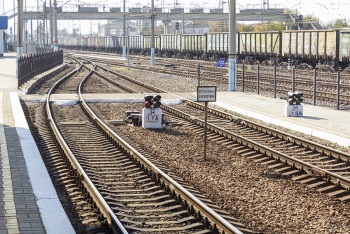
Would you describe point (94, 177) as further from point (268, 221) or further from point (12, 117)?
point (12, 117)

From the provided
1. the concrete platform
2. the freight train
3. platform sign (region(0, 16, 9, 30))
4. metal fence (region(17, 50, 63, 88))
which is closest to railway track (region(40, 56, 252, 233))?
the concrete platform

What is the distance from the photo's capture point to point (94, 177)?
458 inches

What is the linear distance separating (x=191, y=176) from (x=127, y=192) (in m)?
1.63

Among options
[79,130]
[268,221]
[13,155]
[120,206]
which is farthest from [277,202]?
[79,130]

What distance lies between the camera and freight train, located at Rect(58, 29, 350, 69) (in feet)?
140

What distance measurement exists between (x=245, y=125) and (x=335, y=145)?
12.0 ft

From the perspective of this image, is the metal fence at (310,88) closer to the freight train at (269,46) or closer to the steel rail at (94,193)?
the freight train at (269,46)

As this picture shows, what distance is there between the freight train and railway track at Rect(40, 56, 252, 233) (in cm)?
2850

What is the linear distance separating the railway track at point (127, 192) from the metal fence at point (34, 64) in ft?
52.2

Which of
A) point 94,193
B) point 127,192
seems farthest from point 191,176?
point 94,193

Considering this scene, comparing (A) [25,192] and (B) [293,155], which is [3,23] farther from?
(A) [25,192]

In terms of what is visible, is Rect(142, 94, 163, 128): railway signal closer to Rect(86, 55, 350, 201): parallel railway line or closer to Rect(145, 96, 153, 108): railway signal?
Rect(145, 96, 153, 108): railway signal

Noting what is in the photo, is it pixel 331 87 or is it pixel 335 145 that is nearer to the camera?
pixel 335 145

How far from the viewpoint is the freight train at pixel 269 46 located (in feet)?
140
